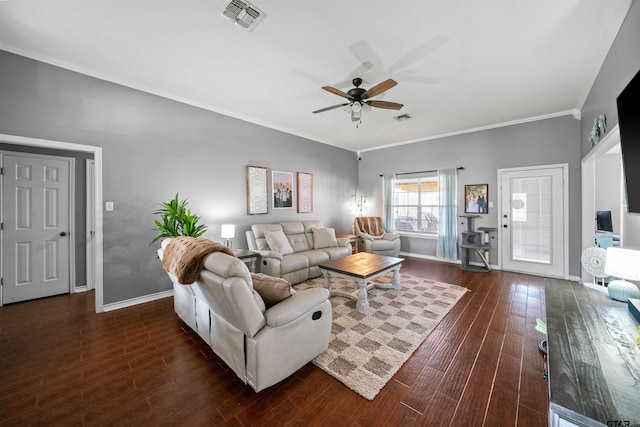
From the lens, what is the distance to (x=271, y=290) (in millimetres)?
1888

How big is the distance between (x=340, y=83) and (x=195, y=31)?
173 cm

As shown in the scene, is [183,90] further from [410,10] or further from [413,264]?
[413,264]

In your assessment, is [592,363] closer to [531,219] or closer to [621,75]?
[621,75]

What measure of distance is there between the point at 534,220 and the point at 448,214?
1.47 meters

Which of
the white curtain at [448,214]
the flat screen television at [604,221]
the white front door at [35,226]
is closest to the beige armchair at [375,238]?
the white curtain at [448,214]

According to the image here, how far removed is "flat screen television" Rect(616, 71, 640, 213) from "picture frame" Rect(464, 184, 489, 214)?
12.3 feet

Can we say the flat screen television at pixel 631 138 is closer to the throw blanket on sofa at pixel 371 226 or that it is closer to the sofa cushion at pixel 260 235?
the sofa cushion at pixel 260 235

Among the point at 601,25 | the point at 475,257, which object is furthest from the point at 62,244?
the point at 475,257

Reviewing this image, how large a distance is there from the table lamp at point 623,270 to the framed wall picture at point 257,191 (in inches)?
176

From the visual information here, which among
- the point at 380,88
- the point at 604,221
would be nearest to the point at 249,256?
the point at 380,88

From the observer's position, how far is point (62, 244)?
3.63 metres

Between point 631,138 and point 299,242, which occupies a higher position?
point 631,138

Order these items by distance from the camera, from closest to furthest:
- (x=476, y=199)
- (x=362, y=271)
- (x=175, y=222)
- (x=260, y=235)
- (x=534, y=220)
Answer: (x=362, y=271)
(x=175, y=222)
(x=260, y=235)
(x=534, y=220)
(x=476, y=199)

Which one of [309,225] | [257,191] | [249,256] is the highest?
[257,191]
